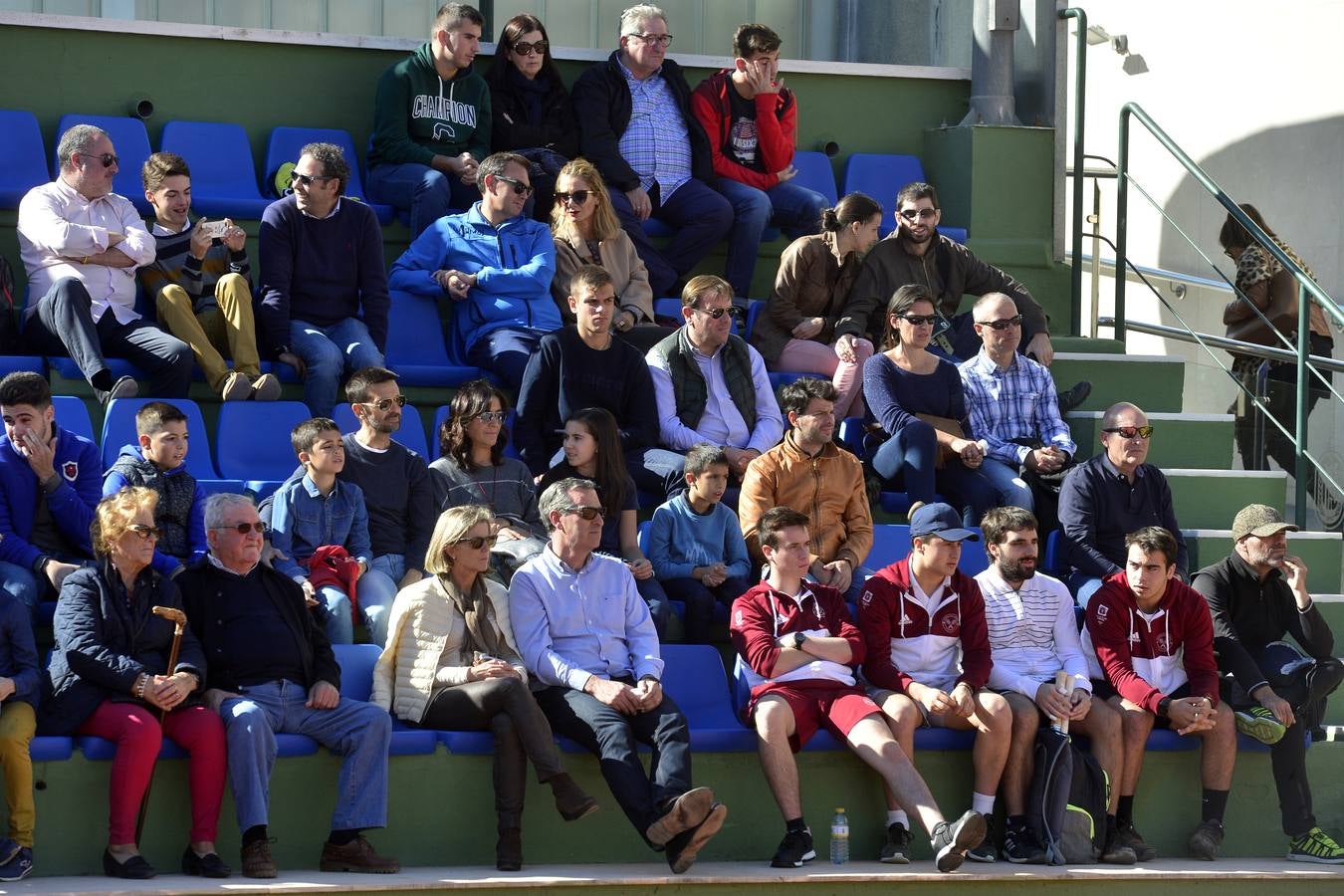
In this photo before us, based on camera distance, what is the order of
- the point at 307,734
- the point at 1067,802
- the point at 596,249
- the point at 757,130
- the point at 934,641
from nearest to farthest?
the point at 307,734 → the point at 1067,802 → the point at 934,641 → the point at 596,249 → the point at 757,130

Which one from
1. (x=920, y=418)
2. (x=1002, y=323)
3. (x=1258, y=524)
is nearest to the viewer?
(x=1258, y=524)

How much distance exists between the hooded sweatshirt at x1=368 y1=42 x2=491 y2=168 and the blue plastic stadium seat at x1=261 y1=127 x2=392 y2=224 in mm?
162

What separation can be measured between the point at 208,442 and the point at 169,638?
1.50 m

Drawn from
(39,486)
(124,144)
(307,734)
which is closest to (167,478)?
(39,486)

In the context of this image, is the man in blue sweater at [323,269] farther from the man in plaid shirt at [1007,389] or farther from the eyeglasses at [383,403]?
the man in plaid shirt at [1007,389]

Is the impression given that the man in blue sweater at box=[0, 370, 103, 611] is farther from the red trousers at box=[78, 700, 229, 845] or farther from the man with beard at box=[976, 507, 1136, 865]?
the man with beard at box=[976, 507, 1136, 865]

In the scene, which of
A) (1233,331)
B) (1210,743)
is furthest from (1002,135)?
(1210,743)

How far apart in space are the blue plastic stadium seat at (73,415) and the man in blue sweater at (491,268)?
1516 millimetres

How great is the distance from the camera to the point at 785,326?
26.3ft

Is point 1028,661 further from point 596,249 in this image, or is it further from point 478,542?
point 596,249

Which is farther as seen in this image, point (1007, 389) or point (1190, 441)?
point (1190, 441)

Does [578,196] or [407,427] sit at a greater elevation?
[578,196]

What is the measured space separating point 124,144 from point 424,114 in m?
1.24

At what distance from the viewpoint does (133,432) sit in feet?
21.9
